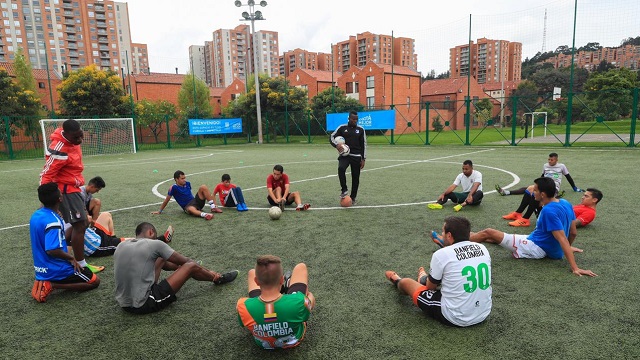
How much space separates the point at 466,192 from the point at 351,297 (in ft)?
17.0

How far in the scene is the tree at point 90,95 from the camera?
114 feet

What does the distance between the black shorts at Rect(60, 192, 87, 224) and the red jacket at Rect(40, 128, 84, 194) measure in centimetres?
9

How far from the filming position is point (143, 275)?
3.98 meters

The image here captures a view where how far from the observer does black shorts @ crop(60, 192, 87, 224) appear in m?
5.34

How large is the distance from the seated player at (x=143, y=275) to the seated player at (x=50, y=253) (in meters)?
0.90

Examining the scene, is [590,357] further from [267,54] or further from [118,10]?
[267,54]

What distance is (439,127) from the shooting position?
45938mm

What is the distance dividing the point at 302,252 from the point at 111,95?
36102 mm

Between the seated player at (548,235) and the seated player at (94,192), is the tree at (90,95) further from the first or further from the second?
the seated player at (548,235)

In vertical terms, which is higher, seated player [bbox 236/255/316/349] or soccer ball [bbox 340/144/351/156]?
soccer ball [bbox 340/144/351/156]

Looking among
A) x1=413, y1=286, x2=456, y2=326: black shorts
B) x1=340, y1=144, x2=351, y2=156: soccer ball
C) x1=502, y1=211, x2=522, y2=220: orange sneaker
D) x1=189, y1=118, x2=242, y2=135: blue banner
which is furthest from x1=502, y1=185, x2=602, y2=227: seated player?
x1=189, y1=118, x2=242, y2=135: blue banner

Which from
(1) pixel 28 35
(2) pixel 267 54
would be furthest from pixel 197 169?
(2) pixel 267 54

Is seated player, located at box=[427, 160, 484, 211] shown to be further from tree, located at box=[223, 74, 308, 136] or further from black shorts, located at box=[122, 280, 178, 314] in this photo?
tree, located at box=[223, 74, 308, 136]

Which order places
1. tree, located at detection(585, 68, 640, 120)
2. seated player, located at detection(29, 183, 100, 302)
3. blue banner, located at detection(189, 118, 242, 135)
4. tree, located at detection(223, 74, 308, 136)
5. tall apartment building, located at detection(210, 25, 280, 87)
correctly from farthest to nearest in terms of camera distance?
tall apartment building, located at detection(210, 25, 280, 87), tree, located at detection(223, 74, 308, 136), blue banner, located at detection(189, 118, 242, 135), tree, located at detection(585, 68, 640, 120), seated player, located at detection(29, 183, 100, 302)
